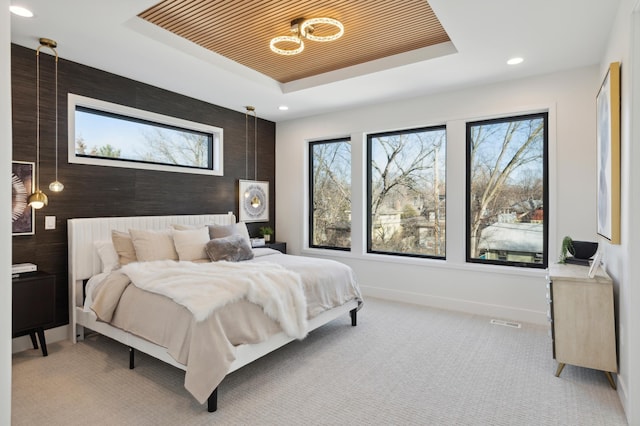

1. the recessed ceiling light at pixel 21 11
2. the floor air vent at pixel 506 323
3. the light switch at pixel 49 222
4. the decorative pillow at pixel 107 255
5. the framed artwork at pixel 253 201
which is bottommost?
the floor air vent at pixel 506 323

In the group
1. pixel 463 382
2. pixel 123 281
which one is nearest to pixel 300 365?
pixel 463 382

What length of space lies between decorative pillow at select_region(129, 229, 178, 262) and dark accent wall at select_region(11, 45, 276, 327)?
57 centimetres

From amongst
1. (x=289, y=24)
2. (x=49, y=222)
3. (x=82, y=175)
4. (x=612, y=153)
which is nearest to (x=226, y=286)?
(x=49, y=222)

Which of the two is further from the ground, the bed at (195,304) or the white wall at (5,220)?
the white wall at (5,220)

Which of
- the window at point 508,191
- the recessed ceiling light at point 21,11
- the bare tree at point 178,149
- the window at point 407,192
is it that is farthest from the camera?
the window at point 407,192

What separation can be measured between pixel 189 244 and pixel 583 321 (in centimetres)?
345

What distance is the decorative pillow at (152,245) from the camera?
11.4ft

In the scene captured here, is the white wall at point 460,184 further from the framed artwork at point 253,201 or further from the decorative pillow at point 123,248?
the decorative pillow at point 123,248

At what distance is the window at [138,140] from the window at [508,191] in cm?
337

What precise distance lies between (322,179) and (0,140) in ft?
15.2

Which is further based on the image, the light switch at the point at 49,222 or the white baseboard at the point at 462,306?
the white baseboard at the point at 462,306

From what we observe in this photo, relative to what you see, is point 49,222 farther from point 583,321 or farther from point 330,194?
point 583,321

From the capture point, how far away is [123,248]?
3.49 m

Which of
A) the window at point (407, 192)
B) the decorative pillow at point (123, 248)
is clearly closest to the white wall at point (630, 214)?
the window at point (407, 192)
